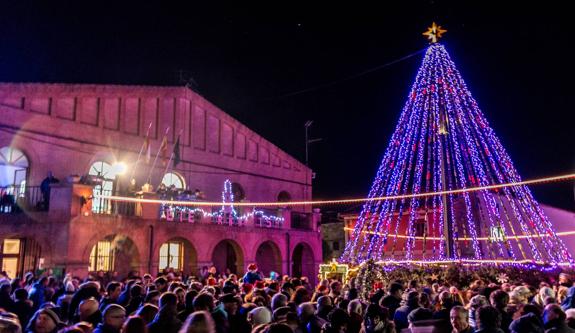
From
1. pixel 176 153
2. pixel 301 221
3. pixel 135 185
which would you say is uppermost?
pixel 176 153

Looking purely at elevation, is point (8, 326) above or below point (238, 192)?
below

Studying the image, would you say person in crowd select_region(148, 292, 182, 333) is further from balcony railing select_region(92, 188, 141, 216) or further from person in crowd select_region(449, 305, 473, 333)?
balcony railing select_region(92, 188, 141, 216)

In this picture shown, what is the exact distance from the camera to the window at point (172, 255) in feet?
81.0

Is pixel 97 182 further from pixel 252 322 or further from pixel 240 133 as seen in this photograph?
pixel 252 322

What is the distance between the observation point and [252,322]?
6.62 metres

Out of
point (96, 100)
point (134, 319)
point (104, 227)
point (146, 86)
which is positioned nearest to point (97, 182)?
point (104, 227)

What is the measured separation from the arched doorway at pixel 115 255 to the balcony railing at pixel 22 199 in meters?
3.26

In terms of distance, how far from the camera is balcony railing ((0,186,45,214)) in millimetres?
18750

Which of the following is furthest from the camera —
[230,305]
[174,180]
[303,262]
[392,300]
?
[303,262]

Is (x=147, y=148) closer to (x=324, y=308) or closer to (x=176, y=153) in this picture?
(x=176, y=153)

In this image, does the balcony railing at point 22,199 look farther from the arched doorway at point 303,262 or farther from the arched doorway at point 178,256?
the arched doorway at point 303,262

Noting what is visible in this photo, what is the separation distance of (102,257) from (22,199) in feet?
14.2

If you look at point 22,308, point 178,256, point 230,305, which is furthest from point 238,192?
point 230,305

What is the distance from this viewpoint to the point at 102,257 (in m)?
21.9
